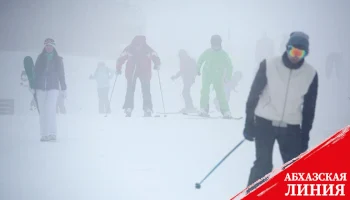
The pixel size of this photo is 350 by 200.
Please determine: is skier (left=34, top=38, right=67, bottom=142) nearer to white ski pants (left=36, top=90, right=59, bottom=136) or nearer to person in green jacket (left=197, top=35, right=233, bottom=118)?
white ski pants (left=36, top=90, right=59, bottom=136)

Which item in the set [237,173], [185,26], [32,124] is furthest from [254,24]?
[237,173]

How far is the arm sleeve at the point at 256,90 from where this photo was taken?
2.12 m

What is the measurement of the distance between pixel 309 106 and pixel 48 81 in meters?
3.32

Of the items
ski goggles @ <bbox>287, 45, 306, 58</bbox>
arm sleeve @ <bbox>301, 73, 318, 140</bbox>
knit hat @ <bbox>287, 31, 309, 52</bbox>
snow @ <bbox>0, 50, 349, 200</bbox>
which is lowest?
snow @ <bbox>0, 50, 349, 200</bbox>

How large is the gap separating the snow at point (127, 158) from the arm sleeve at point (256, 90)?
77cm

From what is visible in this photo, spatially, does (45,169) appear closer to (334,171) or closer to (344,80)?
(334,171)

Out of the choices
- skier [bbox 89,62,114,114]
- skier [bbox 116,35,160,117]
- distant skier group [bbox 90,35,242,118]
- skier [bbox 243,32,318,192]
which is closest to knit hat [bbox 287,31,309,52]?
skier [bbox 243,32,318,192]

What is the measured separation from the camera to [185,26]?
19109mm

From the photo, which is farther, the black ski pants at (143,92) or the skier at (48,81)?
the black ski pants at (143,92)

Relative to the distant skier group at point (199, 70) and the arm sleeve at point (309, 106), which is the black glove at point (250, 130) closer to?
the arm sleeve at point (309, 106)

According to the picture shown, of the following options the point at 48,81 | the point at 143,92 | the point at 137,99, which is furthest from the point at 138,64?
the point at 137,99

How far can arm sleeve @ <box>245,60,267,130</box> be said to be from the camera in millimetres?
2117

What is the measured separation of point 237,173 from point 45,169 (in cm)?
193

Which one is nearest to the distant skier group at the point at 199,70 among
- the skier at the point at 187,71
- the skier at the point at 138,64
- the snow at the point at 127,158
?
the skier at the point at 138,64
